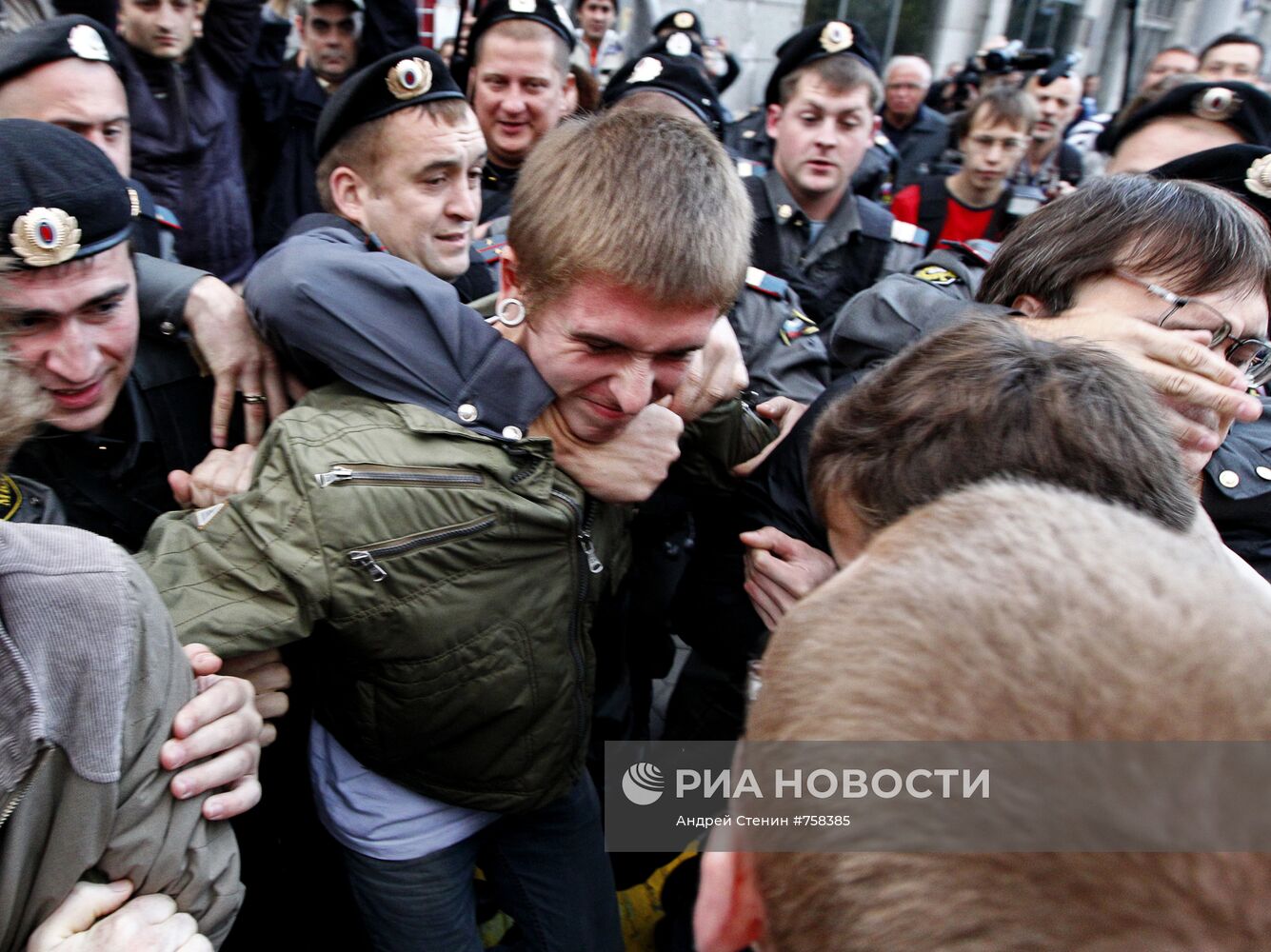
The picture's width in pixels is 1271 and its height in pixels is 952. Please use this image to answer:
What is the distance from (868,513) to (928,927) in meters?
0.69

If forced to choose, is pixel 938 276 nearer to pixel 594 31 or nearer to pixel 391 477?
pixel 391 477

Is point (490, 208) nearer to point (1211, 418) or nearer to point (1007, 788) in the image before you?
point (1211, 418)

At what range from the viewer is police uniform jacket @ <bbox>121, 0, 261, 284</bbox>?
3.32 meters

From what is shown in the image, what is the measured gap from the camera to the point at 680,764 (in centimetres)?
242

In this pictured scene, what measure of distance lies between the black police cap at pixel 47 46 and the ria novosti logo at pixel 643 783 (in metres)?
2.42

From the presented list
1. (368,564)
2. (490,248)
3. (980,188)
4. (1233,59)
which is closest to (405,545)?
(368,564)

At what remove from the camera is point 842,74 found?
3.44 meters

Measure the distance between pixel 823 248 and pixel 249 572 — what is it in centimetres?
259

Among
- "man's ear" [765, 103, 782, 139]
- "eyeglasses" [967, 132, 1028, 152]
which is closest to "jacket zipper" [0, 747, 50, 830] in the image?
"man's ear" [765, 103, 782, 139]

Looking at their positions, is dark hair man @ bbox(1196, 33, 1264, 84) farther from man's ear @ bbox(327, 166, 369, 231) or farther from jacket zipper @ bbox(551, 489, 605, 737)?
jacket zipper @ bbox(551, 489, 605, 737)

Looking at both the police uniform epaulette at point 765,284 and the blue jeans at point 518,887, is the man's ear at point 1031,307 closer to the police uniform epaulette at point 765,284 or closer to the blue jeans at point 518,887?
the police uniform epaulette at point 765,284

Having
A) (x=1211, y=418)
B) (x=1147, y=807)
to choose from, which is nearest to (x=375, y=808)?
(x=1147, y=807)

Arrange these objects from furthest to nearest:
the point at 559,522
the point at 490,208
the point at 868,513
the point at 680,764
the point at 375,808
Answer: the point at 490,208 → the point at 680,764 → the point at 375,808 → the point at 559,522 → the point at 868,513

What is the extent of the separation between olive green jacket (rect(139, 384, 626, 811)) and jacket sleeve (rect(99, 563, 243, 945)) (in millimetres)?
166
